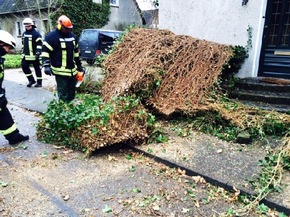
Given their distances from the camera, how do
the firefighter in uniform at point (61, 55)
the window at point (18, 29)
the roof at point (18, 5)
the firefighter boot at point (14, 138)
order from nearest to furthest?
the firefighter boot at point (14, 138) < the firefighter in uniform at point (61, 55) < the roof at point (18, 5) < the window at point (18, 29)

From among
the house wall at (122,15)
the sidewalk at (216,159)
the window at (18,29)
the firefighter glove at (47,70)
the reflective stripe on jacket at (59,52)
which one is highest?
the house wall at (122,15)

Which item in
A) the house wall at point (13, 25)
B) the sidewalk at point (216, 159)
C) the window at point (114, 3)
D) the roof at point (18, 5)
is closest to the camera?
the sidewalk at point (216, 159)

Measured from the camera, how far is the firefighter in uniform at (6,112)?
4.09 metres

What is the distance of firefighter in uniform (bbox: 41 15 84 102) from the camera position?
5078 millimetres

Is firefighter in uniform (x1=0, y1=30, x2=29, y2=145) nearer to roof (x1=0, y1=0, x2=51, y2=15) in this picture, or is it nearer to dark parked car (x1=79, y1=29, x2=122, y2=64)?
dark parked car (x1=79, y1=29, x2=122, y2=64)

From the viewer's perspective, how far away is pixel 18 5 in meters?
22.5

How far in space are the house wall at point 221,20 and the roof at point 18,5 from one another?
1481cm

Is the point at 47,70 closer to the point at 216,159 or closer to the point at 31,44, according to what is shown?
the point at 216,159

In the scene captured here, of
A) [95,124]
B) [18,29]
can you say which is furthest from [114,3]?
[95,124]

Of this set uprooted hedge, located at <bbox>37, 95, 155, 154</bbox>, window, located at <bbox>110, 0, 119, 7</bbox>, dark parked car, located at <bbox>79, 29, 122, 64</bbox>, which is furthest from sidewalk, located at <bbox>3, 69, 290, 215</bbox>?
window, located at <bbox>110, 0, 119, 7</bbox>

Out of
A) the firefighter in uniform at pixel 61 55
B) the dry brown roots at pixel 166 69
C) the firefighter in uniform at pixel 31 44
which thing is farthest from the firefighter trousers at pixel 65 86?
the firefighter in uniform at pixel 31 44

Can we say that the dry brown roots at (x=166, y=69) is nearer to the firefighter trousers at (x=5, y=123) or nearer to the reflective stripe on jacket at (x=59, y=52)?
the reflective stripe on jacket at (x=59, y=52)

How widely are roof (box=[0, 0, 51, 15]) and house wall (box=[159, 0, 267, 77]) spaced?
1481cm

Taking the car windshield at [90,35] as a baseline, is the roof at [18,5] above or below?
above
